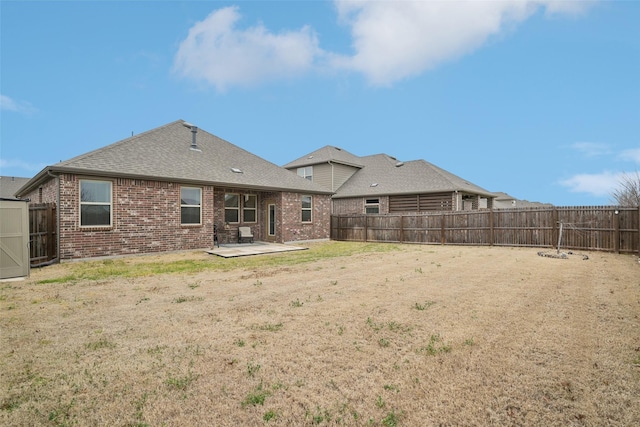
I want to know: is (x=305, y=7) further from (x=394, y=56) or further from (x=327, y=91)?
(x=327, y=91)

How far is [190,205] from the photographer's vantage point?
45.4 ft

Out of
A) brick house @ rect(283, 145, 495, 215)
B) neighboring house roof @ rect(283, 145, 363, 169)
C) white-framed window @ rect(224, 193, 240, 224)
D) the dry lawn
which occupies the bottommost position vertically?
the dry lawn

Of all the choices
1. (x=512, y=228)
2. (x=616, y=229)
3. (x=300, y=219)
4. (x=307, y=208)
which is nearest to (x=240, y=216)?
(x=300, y=219)

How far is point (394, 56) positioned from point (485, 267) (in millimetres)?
14418

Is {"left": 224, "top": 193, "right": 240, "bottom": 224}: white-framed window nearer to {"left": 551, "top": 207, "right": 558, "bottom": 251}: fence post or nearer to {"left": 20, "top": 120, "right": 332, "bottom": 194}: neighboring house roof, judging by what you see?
{"left": 20, "top": 120, "right": 332, "bottom": 194}: neighboring house roof

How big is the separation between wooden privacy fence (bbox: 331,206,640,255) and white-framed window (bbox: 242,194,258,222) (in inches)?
226

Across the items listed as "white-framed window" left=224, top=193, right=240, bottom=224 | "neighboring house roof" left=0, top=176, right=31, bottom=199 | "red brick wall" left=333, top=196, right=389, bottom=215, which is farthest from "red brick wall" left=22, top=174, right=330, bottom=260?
"neighboring house roof" left=0, top=176, right=31, bottom=199

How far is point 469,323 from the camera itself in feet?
14.5

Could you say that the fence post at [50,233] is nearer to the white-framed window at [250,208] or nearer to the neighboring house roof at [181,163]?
the neighboring house roof at [181,163]

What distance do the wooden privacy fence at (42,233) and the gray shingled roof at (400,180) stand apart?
1823cm

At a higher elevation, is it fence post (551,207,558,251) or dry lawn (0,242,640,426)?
fence post (551,207,558,251)

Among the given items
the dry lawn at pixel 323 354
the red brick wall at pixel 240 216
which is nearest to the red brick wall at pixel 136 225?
the red brick wall at pixel 240 216

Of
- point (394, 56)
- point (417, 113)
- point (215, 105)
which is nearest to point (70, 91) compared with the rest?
point (215, 105)

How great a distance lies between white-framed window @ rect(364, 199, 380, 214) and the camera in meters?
23.8
